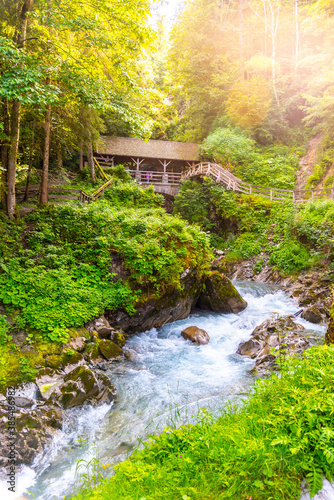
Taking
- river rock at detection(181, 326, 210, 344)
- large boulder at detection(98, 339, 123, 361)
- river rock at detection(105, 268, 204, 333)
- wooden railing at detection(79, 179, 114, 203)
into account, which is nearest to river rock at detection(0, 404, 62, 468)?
large boulder at detection(98, 339, 123, 361)

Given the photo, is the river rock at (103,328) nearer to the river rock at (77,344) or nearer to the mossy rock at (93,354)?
the mossy rock at (93,354)

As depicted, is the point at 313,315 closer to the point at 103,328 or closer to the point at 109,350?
the point at 109,350

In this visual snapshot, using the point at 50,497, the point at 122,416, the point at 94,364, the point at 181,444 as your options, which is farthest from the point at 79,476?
the point at 94,364

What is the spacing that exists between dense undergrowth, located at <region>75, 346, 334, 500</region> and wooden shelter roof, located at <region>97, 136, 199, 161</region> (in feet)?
90.1

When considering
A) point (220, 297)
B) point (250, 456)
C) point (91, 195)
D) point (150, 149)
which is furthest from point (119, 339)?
point (150, 149)

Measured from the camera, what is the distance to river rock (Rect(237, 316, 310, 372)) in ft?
20.9

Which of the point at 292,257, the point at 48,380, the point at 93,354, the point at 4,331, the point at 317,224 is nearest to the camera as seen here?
the point at 48,380

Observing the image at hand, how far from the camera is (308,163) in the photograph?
73.6ft

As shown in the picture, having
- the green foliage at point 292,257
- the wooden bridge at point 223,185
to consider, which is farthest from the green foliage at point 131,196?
the green foliage at point 292,257

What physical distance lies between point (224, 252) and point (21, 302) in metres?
14.5

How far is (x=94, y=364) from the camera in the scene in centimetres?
612

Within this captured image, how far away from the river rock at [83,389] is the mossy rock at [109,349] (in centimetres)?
100

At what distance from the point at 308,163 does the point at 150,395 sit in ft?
76.3

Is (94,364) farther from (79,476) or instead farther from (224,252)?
(224,252)
